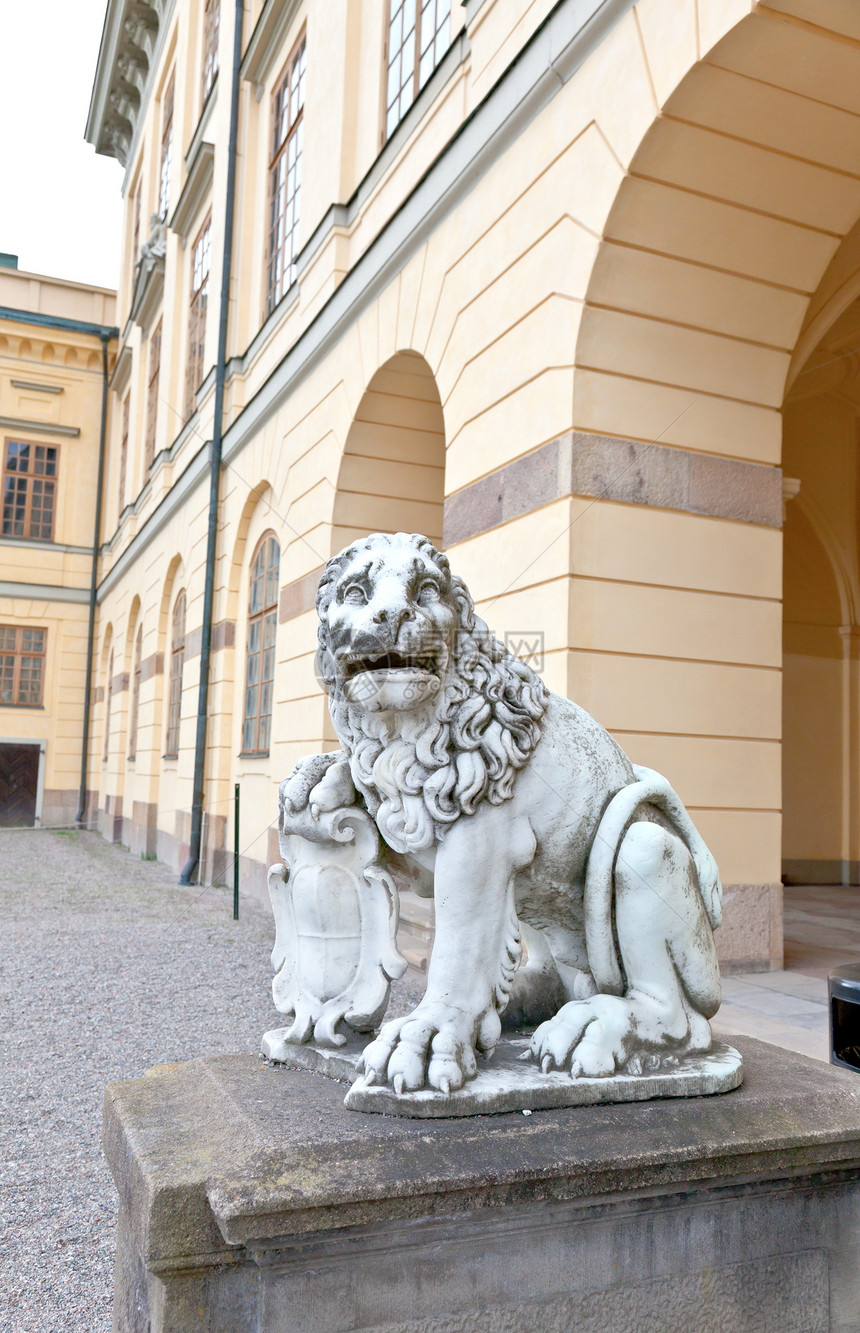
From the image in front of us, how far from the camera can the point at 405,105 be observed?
7777 millimetres

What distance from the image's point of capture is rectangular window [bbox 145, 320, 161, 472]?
18156 millimetres

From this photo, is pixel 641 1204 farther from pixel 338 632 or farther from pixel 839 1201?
pixel 338 632

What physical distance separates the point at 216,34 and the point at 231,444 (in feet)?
24.4

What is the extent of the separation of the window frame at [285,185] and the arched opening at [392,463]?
267 centimetres

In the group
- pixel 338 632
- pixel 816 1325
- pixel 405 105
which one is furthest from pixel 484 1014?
pixel 405 105

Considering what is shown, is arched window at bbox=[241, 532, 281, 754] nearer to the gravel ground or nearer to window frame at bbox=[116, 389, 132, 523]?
the gravel ground

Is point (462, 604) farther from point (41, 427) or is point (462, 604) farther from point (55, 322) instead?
point (55, 322)

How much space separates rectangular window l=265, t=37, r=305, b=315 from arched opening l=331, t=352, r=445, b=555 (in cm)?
284

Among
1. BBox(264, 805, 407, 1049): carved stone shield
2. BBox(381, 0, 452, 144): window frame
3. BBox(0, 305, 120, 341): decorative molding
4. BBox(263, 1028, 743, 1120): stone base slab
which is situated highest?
BBox(0, 305, 120, 341): decorative molding

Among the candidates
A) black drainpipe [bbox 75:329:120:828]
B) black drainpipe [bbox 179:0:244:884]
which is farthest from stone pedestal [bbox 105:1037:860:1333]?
black drainpipe [bbox 75:329:120:828]

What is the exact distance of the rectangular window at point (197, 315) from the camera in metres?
14.3

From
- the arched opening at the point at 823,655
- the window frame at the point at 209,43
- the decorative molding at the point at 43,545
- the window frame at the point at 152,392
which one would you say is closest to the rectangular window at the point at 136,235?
the window frame at the point at 152,392

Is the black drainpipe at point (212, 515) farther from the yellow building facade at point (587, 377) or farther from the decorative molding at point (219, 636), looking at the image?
the yellow building facade at point (587, 377)

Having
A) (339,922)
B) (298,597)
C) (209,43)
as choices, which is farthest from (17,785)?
(339,922)
